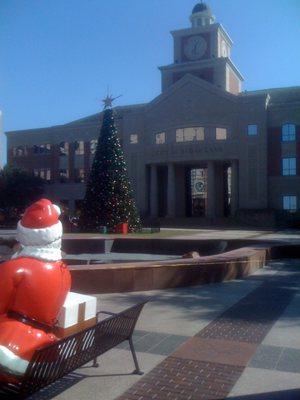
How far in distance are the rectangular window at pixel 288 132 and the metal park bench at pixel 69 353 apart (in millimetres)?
43434

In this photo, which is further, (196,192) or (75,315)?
(196,192)

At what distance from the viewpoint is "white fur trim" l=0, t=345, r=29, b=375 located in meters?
3.25

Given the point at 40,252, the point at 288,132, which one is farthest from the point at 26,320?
the point at 288,132

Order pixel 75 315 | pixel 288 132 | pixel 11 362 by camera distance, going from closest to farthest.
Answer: pixel 11 362
pixel 75 315
pixel 288 132

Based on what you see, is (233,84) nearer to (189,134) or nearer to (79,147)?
(189,134)

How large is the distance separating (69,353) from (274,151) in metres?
44.2

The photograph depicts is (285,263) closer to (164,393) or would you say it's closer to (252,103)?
(164,393)

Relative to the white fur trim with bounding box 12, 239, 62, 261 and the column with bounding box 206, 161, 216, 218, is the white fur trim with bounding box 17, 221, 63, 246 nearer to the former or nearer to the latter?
the white fur trim with bounding box 12, 239, 62, 261

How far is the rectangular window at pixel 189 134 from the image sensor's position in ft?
154

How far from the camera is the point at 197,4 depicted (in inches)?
2618

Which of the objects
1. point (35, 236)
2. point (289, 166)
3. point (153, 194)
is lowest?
point (35, 236)

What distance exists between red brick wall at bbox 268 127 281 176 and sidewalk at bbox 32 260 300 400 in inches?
1504

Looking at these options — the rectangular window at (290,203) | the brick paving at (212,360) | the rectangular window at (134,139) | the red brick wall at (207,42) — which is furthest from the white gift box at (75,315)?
the red brick wall at (207,42)

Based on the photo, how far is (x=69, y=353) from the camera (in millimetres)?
3641
